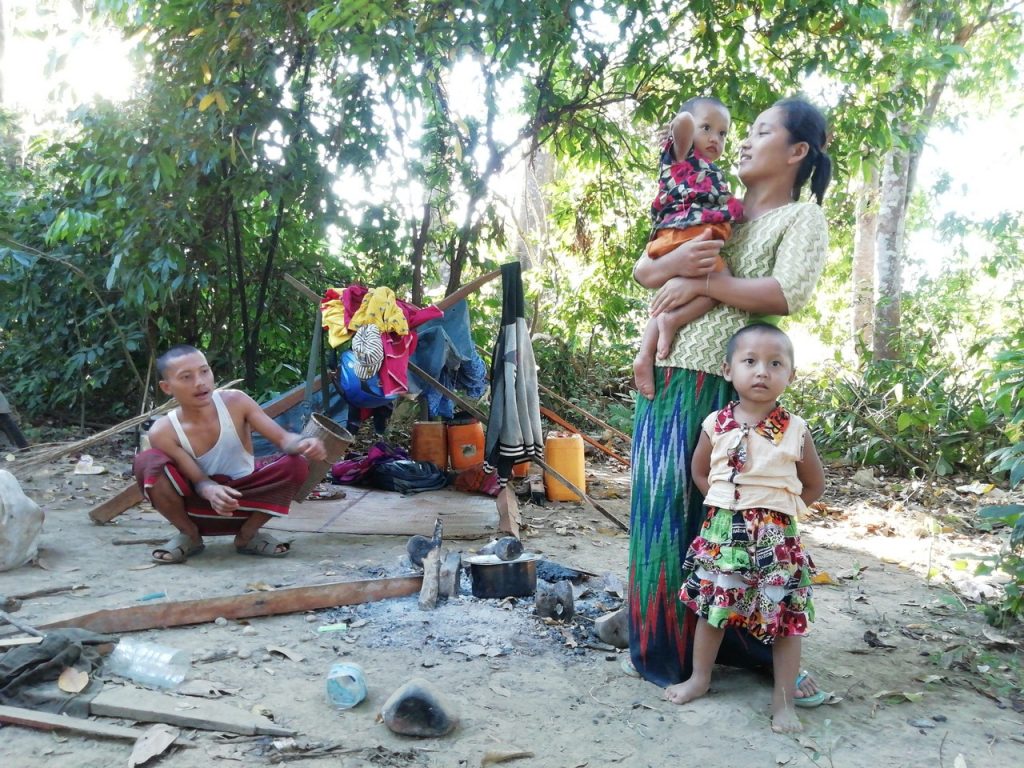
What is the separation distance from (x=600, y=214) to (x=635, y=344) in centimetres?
302

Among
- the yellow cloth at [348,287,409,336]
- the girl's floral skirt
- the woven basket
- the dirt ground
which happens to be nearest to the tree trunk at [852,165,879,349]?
the dirt ground

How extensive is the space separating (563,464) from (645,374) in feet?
11.0

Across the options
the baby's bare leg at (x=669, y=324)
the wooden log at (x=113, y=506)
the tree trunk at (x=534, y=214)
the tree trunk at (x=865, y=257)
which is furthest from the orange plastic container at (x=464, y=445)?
the tree trunk at (x=865, y=257)

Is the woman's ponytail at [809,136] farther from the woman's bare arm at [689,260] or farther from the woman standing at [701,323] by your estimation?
the woman's bare arm at [689,260]

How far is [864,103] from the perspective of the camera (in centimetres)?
554

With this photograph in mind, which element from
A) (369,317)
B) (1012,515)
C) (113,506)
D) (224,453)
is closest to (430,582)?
(224,453)

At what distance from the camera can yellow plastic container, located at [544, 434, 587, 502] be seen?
5742 millimetres

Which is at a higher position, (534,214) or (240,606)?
(534,214)

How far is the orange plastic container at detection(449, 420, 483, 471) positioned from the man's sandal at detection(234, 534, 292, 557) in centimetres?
212

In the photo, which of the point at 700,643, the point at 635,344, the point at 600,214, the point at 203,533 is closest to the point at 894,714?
the point at 700,643

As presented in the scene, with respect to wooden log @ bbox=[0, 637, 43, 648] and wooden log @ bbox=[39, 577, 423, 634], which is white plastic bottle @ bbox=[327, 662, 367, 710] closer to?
wooden log @ bbox=[39, 577, 423, 634]

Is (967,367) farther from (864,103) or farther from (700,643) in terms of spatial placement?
(700,643)

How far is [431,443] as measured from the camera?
19.9 feet

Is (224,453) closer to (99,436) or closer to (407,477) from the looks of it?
(99,436)
